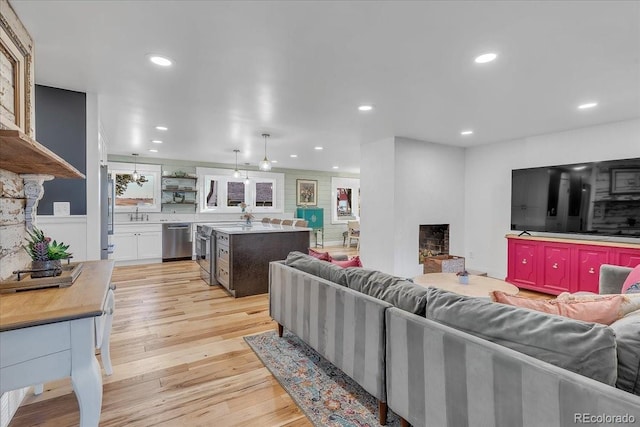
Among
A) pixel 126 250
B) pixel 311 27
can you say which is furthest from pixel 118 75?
pixel 126 250

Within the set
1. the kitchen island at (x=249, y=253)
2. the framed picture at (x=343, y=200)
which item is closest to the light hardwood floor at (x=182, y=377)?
the kitchen island at (x=249, y=253)

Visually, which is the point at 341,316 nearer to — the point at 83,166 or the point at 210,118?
the point at 83,166

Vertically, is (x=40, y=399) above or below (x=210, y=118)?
below

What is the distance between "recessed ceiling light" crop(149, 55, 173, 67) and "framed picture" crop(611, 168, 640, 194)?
528 centimetres

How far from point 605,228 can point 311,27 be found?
4.62 metres

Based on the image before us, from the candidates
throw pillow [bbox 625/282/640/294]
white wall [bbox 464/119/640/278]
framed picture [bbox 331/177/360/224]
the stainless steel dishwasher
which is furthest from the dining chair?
throw pillow [bbox 625/282/640/294]

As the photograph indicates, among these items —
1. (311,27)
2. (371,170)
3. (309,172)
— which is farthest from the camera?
(309,172)

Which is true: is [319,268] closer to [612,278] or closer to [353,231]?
[612,278]

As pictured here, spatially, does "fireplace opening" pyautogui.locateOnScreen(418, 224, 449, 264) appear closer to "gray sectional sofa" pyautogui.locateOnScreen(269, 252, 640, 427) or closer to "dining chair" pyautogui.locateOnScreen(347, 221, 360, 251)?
"gray sectional sofa" pyautogui.locateOnScreen(269, 252, 640, 427)

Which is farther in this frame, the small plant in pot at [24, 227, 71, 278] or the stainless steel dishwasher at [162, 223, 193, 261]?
the stainless steel dishwasher at [162, 223, 193, 261]

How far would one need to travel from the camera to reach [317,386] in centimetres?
219

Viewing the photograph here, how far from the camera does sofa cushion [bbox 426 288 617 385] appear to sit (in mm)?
1072

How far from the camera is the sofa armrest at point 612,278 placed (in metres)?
2.79

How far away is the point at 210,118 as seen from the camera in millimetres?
4035
